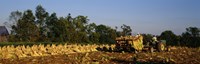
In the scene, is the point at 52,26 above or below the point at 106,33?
above

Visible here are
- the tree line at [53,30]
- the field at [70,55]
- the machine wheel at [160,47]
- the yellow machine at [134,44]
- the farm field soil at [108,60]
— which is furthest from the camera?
the tree line at [53,30]

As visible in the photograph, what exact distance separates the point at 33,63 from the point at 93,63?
10.5 feet

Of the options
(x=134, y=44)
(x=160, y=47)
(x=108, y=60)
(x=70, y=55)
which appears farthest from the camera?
(x=160, y=47)

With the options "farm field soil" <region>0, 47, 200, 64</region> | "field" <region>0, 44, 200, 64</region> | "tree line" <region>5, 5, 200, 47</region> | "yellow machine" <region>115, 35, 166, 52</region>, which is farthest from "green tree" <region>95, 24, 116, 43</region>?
"farm field soil" <region>0, 47, 200, 64</region>

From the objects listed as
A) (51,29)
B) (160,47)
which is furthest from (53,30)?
(160,47)

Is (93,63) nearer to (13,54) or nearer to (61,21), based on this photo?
(13,54)

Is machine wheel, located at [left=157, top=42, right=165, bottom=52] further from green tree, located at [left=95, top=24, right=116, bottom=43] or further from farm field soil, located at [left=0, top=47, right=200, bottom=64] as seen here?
green tree, located at [left=95, top=24, right=116, bottom=43]

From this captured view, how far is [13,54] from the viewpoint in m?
26.0

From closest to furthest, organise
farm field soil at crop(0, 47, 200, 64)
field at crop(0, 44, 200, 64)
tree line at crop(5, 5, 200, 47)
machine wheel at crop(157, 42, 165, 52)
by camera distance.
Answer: farm field soil at crop(0, 47, 200, 64), field at crop(0, 44, 200, 64), machine wheel at crop(157, 42, 165, 52), tree line at crop(5, 5, 200, 47)

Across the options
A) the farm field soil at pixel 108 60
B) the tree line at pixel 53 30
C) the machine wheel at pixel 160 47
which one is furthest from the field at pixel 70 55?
the tree line at pixel 53 30

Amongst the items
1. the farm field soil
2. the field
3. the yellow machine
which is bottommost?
the farm field soil

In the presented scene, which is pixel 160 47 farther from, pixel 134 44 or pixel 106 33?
pixel 106 33

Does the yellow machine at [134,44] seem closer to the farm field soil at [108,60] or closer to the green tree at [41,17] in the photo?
the farm field soil at [108,60]

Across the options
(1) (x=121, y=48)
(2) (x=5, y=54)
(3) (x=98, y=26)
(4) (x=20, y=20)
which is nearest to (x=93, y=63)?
(2) (x=5, y=54)
